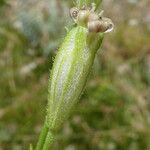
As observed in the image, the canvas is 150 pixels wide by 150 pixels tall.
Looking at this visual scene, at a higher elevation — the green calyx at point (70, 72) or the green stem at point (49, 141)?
the green calyx at point (70, 72)

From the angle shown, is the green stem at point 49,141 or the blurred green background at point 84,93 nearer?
the green stem at point 49,141

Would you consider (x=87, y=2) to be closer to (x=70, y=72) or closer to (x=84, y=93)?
(x=70, y=72)

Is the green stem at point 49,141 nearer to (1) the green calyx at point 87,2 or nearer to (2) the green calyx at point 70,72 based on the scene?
(2) the green calyx at point 70,72

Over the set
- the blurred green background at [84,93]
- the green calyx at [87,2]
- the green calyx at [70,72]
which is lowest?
the blurred green background at [84,93]

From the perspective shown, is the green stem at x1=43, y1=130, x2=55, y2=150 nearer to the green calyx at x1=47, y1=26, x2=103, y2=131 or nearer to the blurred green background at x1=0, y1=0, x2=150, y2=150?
the green calyx at x1=47, y1=26, x2=103, y2=131

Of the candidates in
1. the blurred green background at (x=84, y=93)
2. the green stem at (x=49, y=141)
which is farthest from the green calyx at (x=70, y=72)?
the blurred green background at (x=84, y=93)

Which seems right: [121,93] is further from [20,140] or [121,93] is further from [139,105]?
[20,140]

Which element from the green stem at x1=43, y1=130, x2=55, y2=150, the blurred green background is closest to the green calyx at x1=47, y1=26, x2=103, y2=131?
the green stem at x1=43, y1=130, x2=55, y2=150

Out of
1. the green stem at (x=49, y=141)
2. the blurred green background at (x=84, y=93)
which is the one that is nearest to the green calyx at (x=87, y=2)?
the green stem at (x=49, y=141)

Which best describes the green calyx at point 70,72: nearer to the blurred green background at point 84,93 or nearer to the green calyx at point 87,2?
the green calyx at point 87,2
